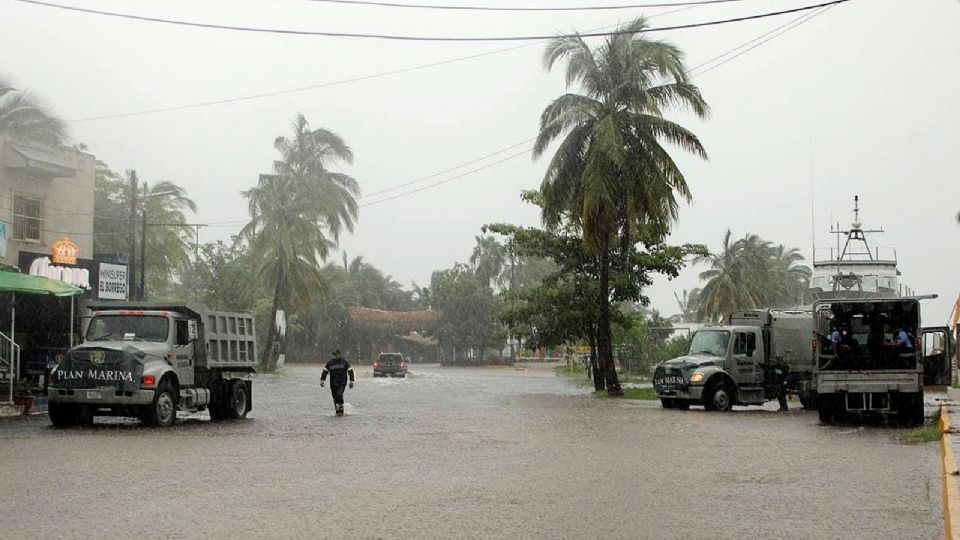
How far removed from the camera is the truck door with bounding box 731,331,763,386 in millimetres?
26297

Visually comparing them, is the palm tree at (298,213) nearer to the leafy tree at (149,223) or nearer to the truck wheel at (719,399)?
the leafy tree at (149,223)

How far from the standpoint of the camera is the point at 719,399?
25562 mm

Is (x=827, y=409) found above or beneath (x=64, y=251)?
beneath

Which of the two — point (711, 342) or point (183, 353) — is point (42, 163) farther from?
point (711, 342)

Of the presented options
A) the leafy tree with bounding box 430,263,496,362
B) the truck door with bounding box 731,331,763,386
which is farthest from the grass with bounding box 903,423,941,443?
the leafy tree with bounding box 430,263,496,362

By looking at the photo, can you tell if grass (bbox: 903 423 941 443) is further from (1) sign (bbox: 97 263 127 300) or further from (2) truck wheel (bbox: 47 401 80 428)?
(1) sign (bbox: 97 263 127 300)

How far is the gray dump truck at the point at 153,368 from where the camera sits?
18.6 m

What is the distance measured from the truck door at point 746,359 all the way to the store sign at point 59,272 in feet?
66.6

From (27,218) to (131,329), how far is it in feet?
56.3

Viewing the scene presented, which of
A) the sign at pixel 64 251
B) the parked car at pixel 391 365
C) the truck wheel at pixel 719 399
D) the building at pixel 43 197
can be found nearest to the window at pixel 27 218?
the building at pixel 43 197

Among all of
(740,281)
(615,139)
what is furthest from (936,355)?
(740,281)

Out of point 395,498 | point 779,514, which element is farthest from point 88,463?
point 779,514

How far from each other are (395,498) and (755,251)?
66.7m

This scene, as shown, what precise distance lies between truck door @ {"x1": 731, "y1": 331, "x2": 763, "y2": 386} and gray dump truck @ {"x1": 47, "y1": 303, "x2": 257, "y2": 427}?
1217cm
